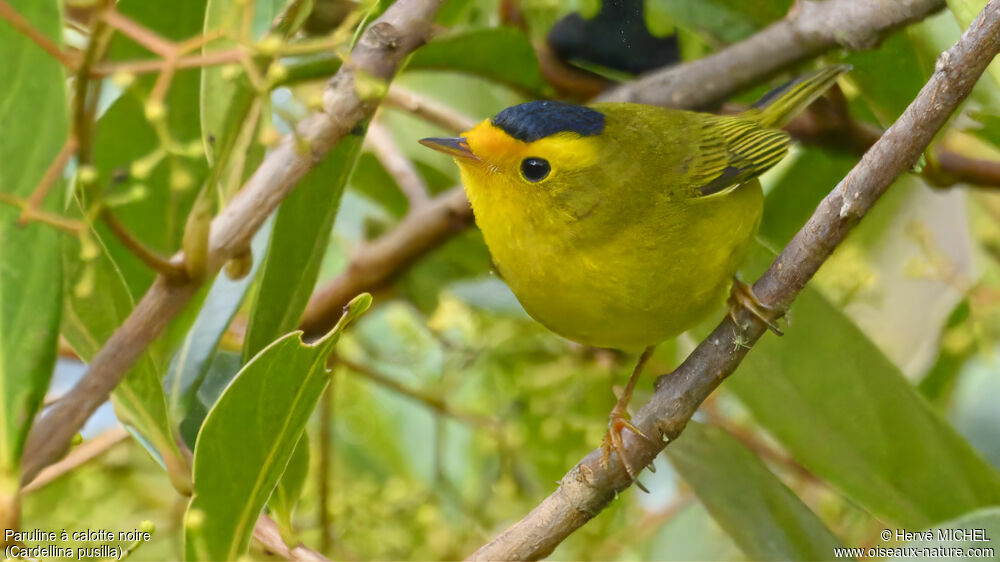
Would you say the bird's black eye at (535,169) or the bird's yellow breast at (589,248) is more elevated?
the bird's black eye at (535,169)

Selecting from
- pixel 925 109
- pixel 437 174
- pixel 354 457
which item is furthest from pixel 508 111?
pixel 354 457

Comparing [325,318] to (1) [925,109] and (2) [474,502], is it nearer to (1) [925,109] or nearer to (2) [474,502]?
(2) [474,502]

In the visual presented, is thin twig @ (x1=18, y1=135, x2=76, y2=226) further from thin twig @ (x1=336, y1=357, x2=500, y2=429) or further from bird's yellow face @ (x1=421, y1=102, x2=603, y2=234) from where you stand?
thin twig @ (x1=336, y1=357, x2=500, y2=429)

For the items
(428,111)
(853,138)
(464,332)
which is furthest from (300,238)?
(853,138)

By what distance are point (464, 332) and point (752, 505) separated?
2.69 ft

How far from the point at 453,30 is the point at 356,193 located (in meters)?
0.77

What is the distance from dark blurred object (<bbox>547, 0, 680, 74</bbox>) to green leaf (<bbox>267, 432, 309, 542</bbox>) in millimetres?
995

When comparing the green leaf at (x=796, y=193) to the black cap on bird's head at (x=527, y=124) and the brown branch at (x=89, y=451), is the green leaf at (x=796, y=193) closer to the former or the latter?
the black cap on bird's head at (x=527, y=124)

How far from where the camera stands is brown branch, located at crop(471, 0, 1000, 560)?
4.01ft

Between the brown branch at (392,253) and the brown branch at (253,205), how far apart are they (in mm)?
834

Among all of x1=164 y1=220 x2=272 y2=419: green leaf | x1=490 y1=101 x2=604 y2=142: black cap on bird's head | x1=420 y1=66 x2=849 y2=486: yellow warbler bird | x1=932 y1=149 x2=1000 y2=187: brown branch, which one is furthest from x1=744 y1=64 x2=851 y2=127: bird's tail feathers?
x1=164 y1=220 x2=272 y2=419: green leaf

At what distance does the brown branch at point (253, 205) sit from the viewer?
1353mm

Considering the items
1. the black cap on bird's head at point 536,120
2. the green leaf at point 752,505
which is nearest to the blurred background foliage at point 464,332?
the green leaf at point 752,505

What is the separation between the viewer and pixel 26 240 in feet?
4.14
